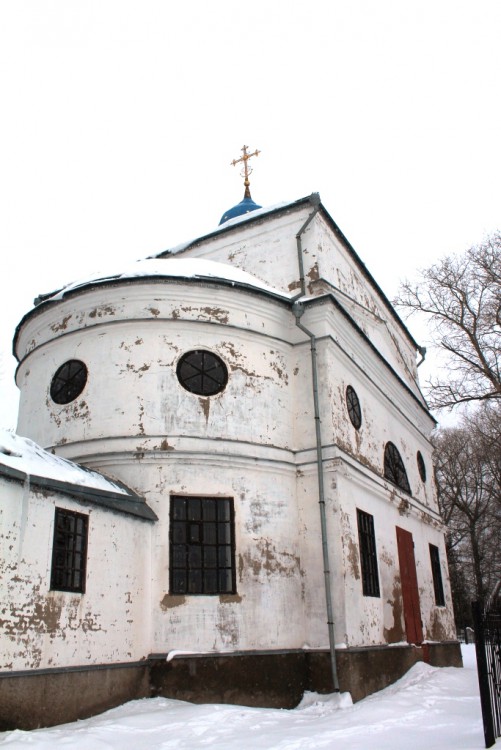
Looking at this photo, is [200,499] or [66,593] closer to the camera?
[66,593]

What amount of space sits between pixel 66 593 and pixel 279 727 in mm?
2961

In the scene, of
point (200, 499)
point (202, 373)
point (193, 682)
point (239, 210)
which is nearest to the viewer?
Result: point (193, 682)

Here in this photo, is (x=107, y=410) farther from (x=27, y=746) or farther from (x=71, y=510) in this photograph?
(x=27, y=746)

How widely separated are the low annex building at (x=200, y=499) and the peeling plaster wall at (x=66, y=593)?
2 cm

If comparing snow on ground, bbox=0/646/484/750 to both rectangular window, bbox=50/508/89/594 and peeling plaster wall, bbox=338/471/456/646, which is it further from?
rectangular window, bbox=50/508/89/594

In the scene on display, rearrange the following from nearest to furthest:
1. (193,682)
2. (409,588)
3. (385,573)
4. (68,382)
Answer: (193,682), (68,382), (385,573), (409,588)

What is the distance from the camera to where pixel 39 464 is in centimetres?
793

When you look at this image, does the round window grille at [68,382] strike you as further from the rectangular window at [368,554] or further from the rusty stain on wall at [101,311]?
the rectangular window at [368,554]

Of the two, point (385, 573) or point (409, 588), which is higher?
point (385, 573)

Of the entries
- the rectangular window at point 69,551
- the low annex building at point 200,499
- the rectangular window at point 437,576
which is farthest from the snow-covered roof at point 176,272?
the rectangular window at point 437,576

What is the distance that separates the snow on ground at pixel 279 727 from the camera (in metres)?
6.33

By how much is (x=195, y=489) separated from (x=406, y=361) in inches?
431

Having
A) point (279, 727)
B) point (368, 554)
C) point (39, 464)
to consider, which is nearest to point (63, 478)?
point (39, 464)

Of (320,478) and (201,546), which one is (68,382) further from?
(320,478)
